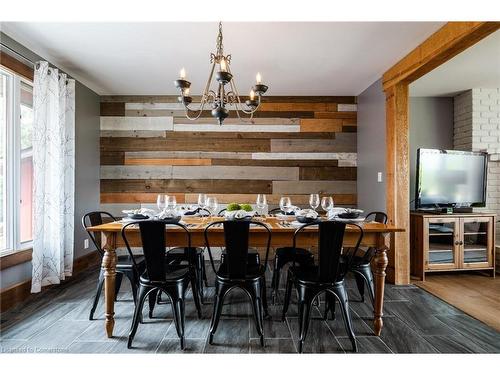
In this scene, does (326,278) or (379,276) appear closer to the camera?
(326,278)

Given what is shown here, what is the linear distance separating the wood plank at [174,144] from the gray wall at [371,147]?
1590mm

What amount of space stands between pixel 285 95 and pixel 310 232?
9.11ft

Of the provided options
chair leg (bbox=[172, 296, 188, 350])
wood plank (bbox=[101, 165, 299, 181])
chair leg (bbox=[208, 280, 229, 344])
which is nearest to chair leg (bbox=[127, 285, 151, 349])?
chair leg (bbox=[172, 296, 188, 350])

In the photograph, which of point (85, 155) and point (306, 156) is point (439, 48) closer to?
point (306, 156)

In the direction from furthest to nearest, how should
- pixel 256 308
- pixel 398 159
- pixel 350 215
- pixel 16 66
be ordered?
1. pixel 398 159
2. pixel 16 66
3. pixel 350 215
4. pixel 256 308

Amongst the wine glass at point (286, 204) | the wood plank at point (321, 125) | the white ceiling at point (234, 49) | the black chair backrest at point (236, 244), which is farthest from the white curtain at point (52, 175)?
the wood plank at point (321, 125)

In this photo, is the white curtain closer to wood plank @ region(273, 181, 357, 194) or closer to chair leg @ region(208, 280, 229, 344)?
chair leg @ region(208, 280, 229, 344)

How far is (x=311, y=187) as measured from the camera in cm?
428

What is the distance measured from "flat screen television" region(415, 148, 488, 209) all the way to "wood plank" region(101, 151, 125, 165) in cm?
407

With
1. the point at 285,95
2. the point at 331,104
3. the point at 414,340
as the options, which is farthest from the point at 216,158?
the point at 414,340

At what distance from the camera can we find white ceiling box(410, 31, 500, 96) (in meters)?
2.85

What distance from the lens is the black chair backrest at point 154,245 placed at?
182 cm

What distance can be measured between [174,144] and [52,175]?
5.48 ft

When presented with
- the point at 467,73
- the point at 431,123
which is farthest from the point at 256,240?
the point at 431,123
